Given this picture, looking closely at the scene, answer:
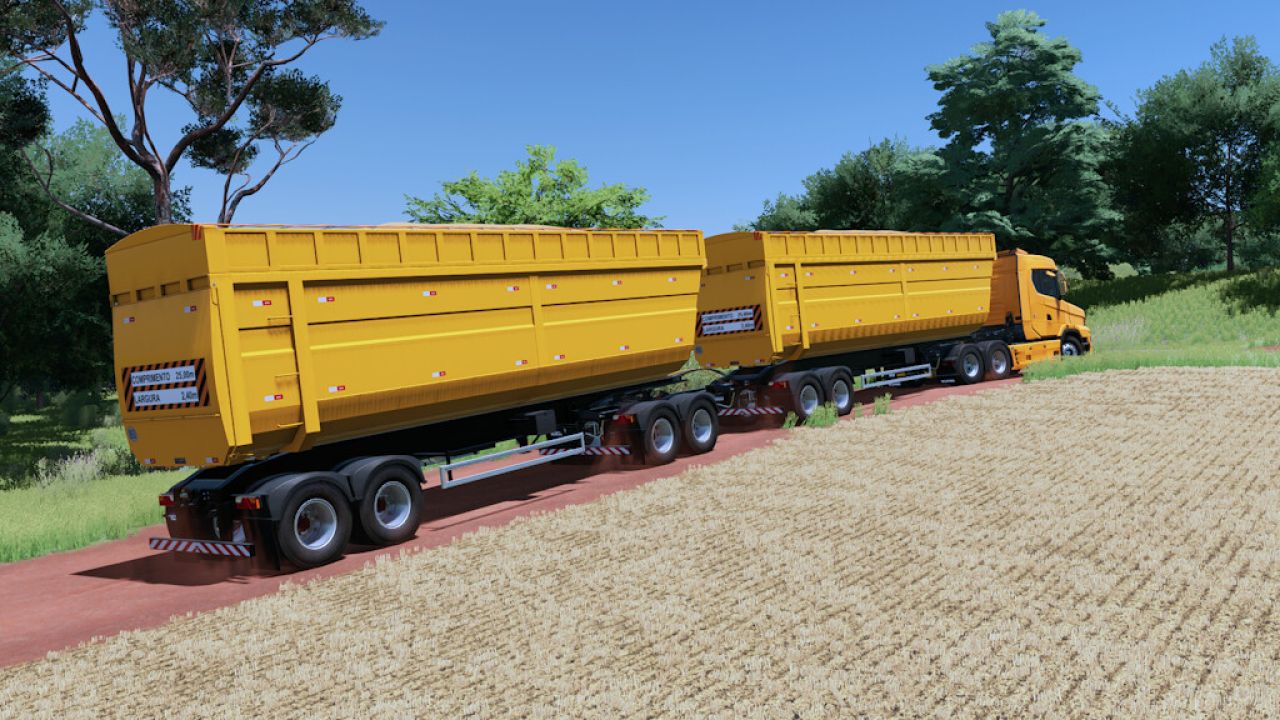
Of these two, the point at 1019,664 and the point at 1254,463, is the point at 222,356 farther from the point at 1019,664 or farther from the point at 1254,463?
the point at 1254,463

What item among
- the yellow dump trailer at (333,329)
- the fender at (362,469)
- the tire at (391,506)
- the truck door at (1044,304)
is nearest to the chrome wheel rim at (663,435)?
the yellow dump trailer at (333,329)

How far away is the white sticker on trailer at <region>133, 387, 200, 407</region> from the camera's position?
9.34 m

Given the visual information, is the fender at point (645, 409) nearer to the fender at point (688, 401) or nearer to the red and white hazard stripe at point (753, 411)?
the fender at point (688, 401)

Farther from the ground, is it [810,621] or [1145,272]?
[1145,272]

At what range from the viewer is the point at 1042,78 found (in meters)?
41.2

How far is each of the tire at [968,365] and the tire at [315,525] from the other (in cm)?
1553

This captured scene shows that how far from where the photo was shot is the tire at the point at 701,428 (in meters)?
14.6

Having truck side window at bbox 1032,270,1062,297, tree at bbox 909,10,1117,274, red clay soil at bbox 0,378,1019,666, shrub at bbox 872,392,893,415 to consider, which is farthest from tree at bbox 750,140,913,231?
red clay soil at bbox 0,378,1019,666

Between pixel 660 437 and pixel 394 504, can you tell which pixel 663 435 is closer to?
pixel 660 437

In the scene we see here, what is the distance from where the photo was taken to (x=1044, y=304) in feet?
77.2

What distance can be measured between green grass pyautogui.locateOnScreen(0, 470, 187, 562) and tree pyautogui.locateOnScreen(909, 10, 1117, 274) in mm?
35039

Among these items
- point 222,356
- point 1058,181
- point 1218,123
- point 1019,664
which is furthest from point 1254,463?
point 1218,123

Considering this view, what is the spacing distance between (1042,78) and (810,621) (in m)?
41.0

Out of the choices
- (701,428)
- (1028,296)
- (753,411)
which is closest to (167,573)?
(701,428)
